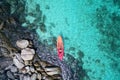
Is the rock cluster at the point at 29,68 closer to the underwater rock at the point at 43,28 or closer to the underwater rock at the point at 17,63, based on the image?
the underwater rock at the point at 17,63

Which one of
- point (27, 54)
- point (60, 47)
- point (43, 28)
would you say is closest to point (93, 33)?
point (60, 47)

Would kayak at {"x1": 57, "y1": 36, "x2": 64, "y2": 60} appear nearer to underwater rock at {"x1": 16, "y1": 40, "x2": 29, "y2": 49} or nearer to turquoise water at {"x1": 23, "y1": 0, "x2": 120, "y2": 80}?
turquoise water at {"x1": 23, "y1": 0, "x2": 120, "y2": 80}

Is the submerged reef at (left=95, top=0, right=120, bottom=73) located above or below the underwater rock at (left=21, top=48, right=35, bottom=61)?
above

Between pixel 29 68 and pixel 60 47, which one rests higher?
pixel 60 47

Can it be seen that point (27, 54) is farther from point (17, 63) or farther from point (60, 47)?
Result: point (60, 47)

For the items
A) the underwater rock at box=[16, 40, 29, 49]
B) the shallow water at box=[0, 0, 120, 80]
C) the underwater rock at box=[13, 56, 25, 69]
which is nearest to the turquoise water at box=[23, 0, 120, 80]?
the shallow water at box=[0, 0, 120, 80]

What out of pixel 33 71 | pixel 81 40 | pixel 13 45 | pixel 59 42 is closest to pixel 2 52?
pixel 13 45

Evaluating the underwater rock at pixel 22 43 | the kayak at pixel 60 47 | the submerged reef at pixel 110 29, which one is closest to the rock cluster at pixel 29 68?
the underwater rock at pixel 22 43

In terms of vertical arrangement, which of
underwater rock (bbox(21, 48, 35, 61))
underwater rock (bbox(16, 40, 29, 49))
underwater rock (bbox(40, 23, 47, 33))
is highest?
underwater rock (bbox(40, 23, 47, 33))
